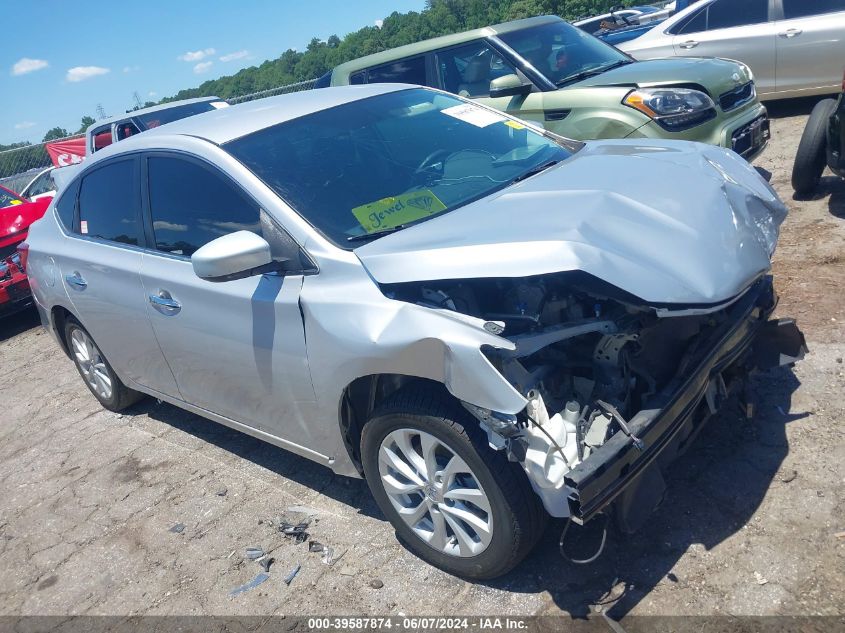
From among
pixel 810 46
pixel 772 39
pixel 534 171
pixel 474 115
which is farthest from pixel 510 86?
pixel 810 46

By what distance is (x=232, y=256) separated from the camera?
285 centimetres

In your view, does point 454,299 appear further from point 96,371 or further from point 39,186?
point 39,186

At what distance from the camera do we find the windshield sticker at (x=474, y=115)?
3969 millimetres

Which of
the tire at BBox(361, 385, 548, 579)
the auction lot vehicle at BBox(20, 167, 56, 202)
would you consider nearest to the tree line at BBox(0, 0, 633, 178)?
the auction lot vehicle at BBox(20, 167, 56, 202)

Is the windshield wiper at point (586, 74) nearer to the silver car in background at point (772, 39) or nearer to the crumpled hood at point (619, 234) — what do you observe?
the silver car in background at point (772, 39)

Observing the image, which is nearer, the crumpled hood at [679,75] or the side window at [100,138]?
the crumpled hood at [679,75]

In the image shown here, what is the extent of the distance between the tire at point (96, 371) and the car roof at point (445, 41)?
441 centimetres

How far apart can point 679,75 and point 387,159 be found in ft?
12.8

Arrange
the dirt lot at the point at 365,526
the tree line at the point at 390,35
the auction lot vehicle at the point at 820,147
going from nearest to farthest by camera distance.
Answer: the dirt lot at the point at 365,526
the auction lot vehicle at the point at 820,147
the tree line at the point at 390,35

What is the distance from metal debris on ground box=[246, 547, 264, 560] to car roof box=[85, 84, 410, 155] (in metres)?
1.92

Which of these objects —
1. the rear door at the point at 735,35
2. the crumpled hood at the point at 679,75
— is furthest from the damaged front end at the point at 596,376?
the rear door at the point at 735,35

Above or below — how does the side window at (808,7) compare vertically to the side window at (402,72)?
below

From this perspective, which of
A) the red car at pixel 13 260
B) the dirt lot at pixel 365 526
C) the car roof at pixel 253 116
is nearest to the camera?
the dirt lot at pixel 365 526

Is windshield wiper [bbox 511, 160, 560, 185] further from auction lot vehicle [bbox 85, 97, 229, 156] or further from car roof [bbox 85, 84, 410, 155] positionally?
auction lot vehicle [bbox 85, 97, 229, 156]
